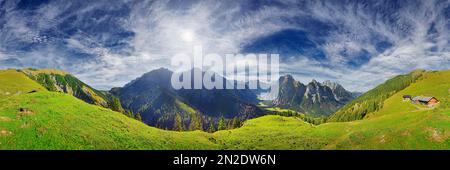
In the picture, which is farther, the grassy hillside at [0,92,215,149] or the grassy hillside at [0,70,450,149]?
the grassy hillside at [0,70,450,149]

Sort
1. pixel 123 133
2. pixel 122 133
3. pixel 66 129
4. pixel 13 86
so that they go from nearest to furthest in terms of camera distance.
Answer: pixel 66 129 < pixel 122 133 < pixel 123 133 < pixel 13 86

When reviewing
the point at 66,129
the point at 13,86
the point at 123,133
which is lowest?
the point at 123,133

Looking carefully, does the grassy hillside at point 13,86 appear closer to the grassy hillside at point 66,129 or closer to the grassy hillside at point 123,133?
the grassy hillside at point 66,129

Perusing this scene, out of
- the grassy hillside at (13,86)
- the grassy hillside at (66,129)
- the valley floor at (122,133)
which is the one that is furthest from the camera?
the grassy hillside at (13,86)

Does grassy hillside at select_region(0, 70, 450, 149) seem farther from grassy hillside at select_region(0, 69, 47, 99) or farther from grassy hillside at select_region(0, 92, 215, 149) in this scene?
grassy hillside at select_region(0, 69, 47, 99)

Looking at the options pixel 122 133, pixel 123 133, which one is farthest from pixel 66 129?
pixel 123 133

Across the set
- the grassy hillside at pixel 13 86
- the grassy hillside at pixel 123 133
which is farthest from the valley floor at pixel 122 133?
the grassy hillside at pixel 13 86

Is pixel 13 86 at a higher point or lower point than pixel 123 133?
higher

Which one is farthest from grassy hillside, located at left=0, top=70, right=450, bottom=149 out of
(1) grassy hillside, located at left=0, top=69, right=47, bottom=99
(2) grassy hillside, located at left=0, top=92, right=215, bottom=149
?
(1) grassy hillside, located at left=0, top=69, right=47, bottom=99

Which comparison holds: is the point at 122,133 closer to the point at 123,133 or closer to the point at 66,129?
the point at 123,133

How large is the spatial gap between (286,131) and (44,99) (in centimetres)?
5790

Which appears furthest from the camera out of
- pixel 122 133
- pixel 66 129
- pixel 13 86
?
pixel 13 86

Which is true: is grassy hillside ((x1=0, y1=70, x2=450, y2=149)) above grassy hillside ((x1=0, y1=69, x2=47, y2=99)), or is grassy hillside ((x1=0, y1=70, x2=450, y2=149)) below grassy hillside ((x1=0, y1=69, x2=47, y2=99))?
below
